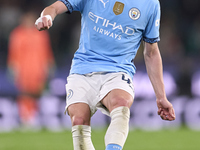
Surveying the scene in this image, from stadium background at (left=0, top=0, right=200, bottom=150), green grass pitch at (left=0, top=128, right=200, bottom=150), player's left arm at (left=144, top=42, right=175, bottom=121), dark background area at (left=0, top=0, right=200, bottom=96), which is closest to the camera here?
player's left arm at (left=144, top=42, right=175, bottom=121)

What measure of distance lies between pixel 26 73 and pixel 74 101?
638cm

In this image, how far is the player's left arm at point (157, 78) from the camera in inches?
200

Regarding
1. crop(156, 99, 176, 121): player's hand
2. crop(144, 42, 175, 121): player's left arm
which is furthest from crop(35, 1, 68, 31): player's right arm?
crop(156, 99, 176, 121): player's hand

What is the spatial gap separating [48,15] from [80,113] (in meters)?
0.90

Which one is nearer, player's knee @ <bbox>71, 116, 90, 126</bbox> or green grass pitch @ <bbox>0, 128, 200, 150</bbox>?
player's knee @ <bbox>71, 116, 90, 126</bbox>

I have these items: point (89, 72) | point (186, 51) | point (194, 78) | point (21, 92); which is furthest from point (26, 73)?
point (89, 72)

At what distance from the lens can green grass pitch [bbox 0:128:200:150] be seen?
8141 millimetres

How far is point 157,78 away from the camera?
517cm

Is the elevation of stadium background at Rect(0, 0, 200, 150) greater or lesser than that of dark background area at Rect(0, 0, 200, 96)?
lesser

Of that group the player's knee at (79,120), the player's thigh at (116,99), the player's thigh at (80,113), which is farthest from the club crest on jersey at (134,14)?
the player's knee at (79,120)

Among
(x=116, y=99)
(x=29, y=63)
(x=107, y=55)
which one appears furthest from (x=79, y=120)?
(x=29, y=63)

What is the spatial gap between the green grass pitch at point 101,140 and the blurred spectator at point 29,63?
0.81 meters

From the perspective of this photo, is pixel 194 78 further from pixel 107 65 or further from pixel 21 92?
pixel 107 65

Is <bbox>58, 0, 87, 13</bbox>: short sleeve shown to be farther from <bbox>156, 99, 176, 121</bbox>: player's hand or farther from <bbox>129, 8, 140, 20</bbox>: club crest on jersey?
<bbox>156, 99, 176, 121</bbox>: player's hand
